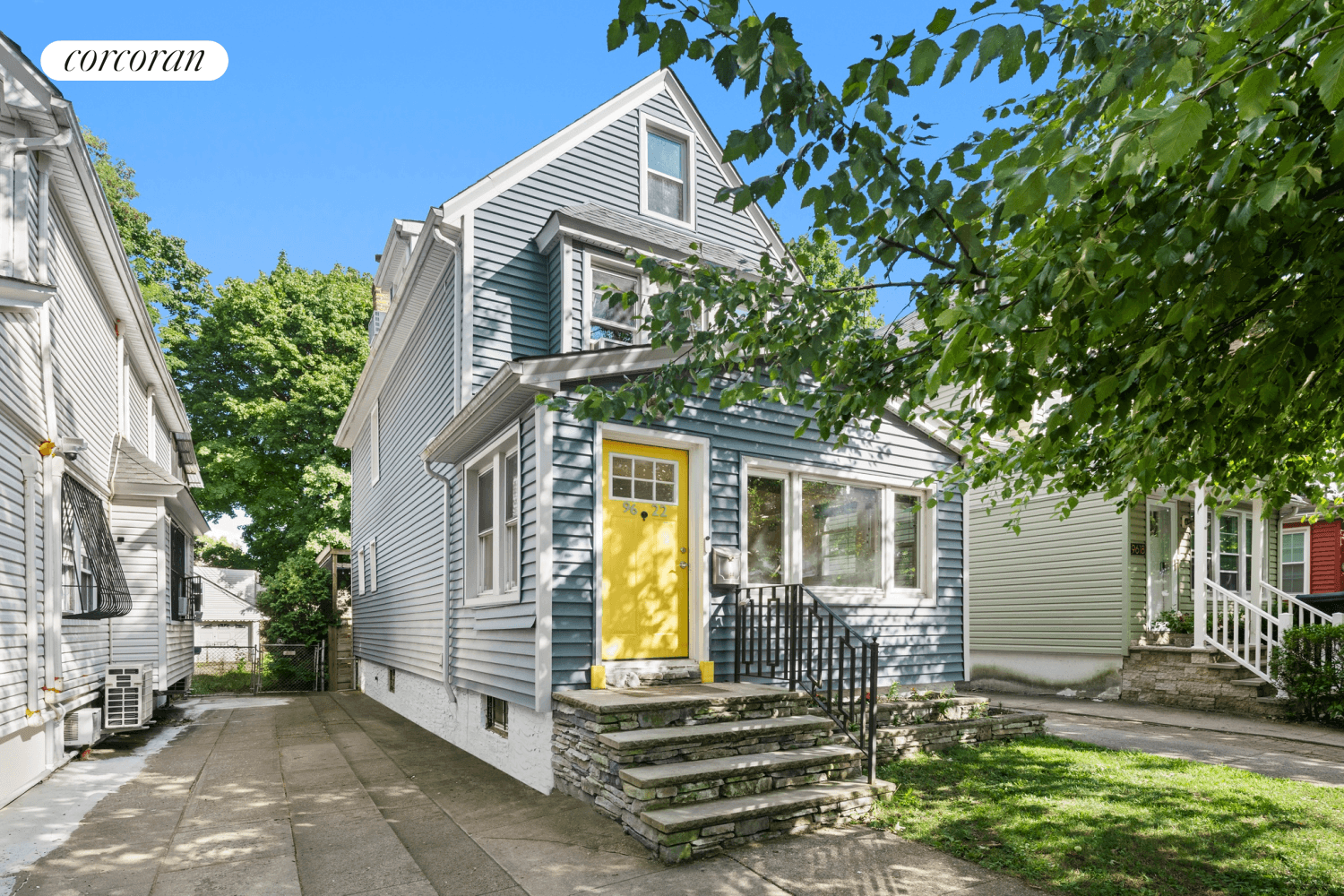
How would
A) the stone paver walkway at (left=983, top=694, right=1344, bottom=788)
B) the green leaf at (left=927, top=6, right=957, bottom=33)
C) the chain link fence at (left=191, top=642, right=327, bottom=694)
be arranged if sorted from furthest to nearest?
1. the chain link fence at (left=191, top=642, right=327, bottom=694)
2. the stone paver walkway at (left=983, top=694, right=1344, bottom=788)
3. the green leaf at (left=927, top=6, right=957, bottom=33)

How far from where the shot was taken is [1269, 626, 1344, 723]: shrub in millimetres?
9984

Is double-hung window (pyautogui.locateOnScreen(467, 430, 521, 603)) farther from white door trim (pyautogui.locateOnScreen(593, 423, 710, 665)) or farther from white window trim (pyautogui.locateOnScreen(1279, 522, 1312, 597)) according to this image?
white window trim (pyautogui.locateOnScreen(1279, 522, 1312, 597))

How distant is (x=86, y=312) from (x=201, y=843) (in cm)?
697

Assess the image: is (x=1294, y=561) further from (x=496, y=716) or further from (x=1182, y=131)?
(x=1182, y=131)

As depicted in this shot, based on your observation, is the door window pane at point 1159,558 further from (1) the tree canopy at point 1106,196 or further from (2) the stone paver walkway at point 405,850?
(2) the stone paver walkway at point 405,850

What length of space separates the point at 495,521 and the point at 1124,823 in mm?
5781

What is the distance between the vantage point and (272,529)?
1009 inches

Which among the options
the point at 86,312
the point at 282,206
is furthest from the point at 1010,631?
the point at 282,206

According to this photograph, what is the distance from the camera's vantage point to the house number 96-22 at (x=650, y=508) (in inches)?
288

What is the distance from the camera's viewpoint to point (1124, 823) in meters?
5.47

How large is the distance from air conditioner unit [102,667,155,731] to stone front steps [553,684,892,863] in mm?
6341

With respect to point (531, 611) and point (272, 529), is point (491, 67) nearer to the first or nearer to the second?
point (531, 611)

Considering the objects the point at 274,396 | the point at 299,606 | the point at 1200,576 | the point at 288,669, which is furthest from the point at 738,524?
the point at 274,396

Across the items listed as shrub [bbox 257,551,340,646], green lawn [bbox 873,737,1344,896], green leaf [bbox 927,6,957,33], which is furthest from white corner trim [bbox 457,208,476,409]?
shrub [bbox 257,551,340,646]
